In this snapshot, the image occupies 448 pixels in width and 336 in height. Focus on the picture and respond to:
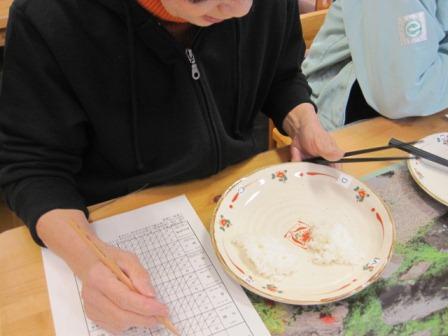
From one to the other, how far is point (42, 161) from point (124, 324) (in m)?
0.31

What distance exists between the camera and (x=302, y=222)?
27.9 inches

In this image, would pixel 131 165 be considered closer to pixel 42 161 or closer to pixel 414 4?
pixel 42 161

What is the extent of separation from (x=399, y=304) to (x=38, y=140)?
60 cm

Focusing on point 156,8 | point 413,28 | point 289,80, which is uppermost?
point 156,8

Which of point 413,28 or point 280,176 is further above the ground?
point 413,28

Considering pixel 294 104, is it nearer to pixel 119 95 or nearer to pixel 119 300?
pixel 119 95

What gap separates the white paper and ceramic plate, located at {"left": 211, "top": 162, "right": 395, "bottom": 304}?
0.04 m

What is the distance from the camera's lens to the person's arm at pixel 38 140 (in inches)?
25.1

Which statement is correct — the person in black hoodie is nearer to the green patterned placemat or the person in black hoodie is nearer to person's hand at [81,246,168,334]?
person's hand at [81,246,168,334]

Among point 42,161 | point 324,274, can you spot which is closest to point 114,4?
point 42,161

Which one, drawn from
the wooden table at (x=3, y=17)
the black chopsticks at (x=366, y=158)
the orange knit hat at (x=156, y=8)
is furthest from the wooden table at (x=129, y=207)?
the wooden table at (x=3, y=17)

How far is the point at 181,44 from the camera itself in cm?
Result: 73

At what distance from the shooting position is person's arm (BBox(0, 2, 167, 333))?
638mm

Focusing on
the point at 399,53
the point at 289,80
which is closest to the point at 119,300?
the point at 289,80
